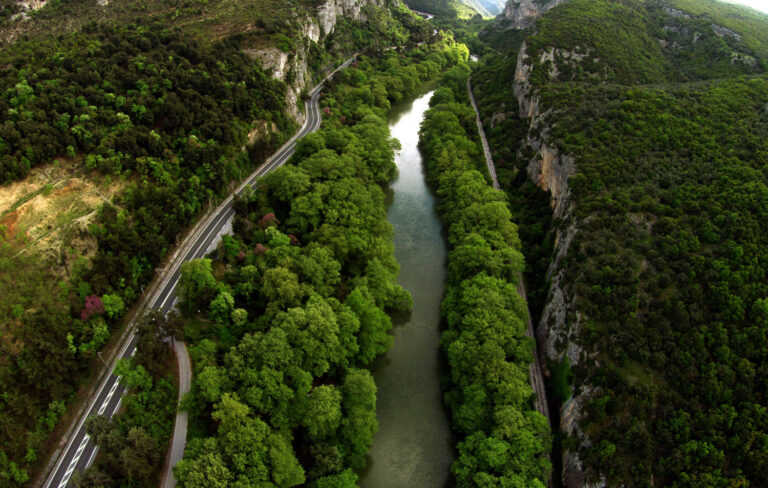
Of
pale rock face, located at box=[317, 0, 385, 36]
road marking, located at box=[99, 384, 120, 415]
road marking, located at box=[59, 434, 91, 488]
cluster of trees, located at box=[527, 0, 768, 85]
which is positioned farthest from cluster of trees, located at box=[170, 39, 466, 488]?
pale rock face, located at box=[317, 0, 385, 36]

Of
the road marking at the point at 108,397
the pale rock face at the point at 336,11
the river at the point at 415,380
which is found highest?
the pale rock face at the point at 336,11

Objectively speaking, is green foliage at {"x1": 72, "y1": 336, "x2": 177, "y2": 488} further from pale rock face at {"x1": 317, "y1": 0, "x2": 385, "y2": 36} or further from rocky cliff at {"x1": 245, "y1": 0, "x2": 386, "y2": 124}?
pale rock face at {"x1": 317, "y1": 0, "x2": 385, "y2": 36}

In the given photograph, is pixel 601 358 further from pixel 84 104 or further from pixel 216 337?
pixel 84 104

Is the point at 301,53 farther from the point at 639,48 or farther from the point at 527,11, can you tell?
the point at 527,11

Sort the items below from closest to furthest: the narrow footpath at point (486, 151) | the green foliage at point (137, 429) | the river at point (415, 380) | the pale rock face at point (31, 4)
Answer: the green foliage at point (137, 429) → the river at point (415, 380) → the pale rock face at point (31, 4) → the narrow footpath at point (486, 151)

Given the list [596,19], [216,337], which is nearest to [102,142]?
[216,337]

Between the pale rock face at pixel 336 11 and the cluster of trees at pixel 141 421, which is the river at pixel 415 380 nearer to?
the cluster of trees at pixel 141 421

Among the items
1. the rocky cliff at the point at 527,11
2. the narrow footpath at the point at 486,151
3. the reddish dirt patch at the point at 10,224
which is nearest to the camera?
the reddish dirt patch at the point at 10,224

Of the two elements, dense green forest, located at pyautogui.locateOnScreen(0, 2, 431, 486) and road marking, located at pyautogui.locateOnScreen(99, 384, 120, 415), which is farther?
road marking, located at pyautogui.locateOnScreen(99, 384, 120, 415)

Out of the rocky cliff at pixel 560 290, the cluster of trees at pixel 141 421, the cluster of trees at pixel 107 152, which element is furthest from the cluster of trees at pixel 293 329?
the rocky cliff at pixel 560 290
